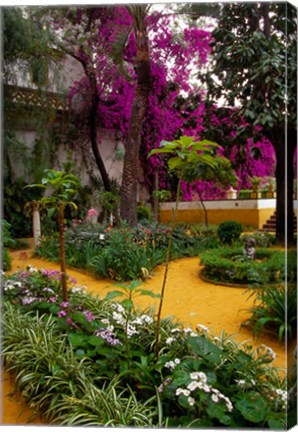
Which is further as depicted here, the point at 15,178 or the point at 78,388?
the point at 15,178

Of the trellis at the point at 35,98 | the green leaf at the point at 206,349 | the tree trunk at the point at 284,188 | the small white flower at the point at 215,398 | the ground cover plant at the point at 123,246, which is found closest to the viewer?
the small white flower at the point at 215,398

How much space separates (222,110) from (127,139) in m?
0.50

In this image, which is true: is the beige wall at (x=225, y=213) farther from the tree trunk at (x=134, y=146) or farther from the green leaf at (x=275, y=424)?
the green leaf at (x=275, y=424)

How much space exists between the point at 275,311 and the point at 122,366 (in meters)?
0.76

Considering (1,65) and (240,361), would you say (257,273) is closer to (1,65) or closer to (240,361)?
(240,361)

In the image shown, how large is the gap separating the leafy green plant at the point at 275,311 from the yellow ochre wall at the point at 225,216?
1.07 ft

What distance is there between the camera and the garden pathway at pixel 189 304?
6.70ft

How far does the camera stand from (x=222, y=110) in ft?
7.13

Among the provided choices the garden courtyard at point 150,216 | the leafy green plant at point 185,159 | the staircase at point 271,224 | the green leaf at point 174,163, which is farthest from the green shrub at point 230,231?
the green leaf at point 174,163

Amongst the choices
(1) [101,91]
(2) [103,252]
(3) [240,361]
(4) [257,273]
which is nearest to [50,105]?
(1) [101,91]

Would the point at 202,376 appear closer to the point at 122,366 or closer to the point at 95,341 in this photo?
the point at 122,366

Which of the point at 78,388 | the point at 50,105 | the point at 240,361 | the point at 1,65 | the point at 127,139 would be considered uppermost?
the point at 1,65

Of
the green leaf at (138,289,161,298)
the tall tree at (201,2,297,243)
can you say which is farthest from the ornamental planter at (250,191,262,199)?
the green leaf at (138,289,161,298)

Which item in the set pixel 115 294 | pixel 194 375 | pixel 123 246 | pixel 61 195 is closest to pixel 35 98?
pixel 61 195
